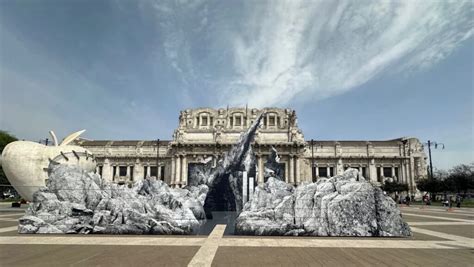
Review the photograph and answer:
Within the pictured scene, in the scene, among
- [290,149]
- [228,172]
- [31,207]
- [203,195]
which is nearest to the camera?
[31,207]

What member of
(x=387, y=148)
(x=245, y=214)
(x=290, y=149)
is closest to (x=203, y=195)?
(x=245, y=214)

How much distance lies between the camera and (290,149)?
2527 inches

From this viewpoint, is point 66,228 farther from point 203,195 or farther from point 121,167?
point 121,167

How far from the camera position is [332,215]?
1434cm

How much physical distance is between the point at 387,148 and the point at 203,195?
192 feet

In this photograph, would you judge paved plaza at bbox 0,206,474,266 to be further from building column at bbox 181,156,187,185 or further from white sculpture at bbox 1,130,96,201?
building column at bbox 181,156,187,185

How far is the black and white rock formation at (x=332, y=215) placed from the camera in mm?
14086

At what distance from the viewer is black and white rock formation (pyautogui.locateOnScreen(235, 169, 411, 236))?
14086 mm

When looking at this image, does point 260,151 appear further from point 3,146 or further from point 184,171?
point 3,146

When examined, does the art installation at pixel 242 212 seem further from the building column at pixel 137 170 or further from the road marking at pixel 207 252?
the building column at pixel 137 170

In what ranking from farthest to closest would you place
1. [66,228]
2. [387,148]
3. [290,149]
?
[387,148], [290,149], [66,228]

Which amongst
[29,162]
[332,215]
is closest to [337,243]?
[332,215]

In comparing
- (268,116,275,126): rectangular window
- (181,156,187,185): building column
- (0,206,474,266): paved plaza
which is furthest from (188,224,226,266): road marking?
(268,116,275,126): rectangular window

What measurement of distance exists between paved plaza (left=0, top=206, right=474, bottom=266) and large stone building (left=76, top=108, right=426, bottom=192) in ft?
166
